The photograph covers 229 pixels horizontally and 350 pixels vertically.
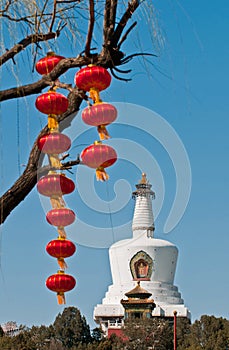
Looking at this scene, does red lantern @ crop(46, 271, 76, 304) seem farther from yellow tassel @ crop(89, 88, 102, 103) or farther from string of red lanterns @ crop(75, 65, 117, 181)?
yellow tassel @ crop(89, 88, 102, 103)

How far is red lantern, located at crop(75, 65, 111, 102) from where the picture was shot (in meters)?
4.98

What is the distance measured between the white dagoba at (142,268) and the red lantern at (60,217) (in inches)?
1295

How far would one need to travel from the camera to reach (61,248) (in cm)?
586

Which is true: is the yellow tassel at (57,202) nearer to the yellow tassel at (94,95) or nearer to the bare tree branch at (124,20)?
the yellow tassel at (94,95)

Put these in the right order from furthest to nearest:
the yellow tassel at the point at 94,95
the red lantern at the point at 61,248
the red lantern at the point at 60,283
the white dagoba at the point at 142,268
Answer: the white dagoba at the point at 142,268 < the red lantern at the point at 60,283 < the red lantern at the point at 61,248 < the yellow tassel at the point at 94,95

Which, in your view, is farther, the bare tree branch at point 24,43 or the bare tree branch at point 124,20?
the bare tree branch at point 24,43

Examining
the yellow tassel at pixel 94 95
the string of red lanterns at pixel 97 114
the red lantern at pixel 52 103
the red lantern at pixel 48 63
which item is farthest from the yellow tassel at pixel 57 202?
the red lantern at pixel 48 63

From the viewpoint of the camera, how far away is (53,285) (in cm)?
601

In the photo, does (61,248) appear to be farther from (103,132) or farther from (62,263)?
(103,132)

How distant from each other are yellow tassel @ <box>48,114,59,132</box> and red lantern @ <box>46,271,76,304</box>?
1.32m

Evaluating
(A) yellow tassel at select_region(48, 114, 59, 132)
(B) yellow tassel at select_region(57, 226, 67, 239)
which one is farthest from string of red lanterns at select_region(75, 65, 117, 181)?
(B) yellow tassel at select_region(57, 226, 67, 239)

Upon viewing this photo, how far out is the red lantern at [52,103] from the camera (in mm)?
5121

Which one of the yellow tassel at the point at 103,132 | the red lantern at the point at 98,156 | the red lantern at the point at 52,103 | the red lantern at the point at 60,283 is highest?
the red lantern at the point at 52,103

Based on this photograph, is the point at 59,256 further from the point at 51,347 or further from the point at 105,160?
the point at 51,347
